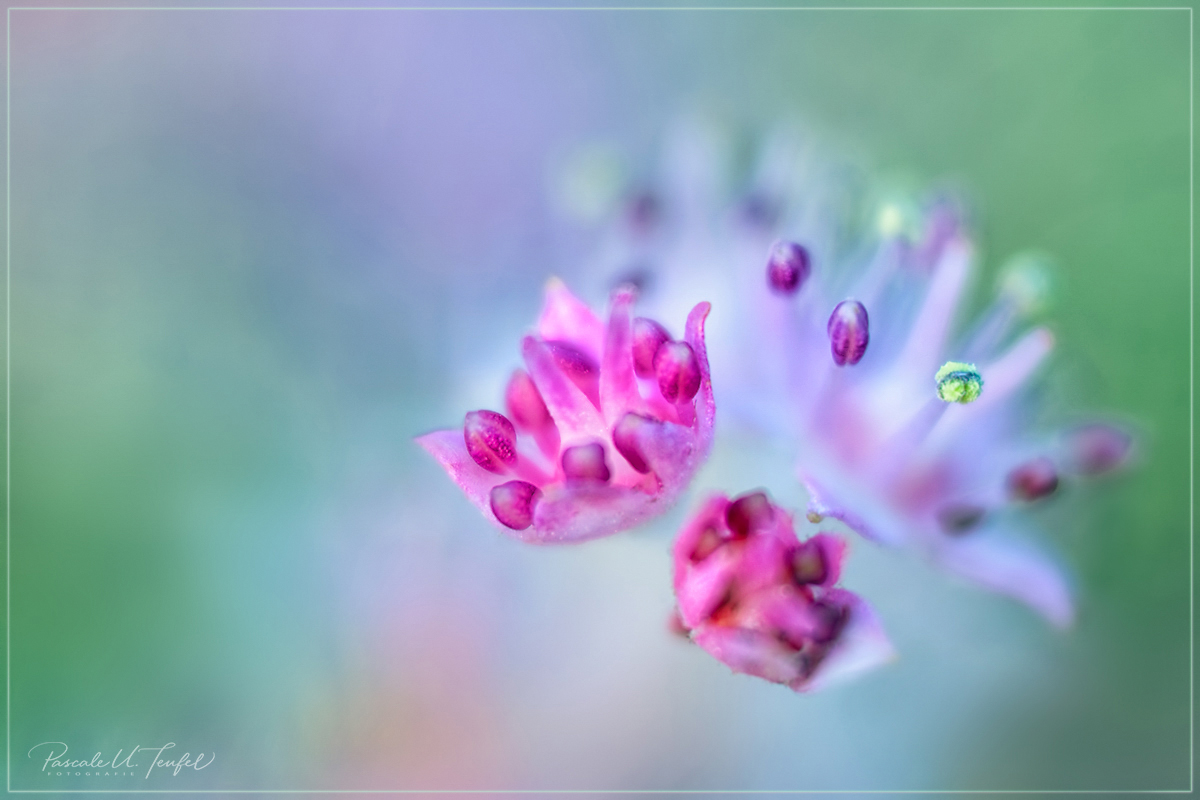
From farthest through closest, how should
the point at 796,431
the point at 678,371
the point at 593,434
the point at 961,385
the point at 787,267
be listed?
the point at 796,431, the point at 787,267, the point at 961,385, the point at 593,434, the point at 678,371

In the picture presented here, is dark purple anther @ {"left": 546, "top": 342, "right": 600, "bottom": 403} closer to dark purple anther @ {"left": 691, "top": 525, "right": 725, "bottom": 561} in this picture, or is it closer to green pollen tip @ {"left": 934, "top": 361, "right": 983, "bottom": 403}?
dark purple anther @ {"left": 691, "top": 525, "right": 725, "bottom": 561}

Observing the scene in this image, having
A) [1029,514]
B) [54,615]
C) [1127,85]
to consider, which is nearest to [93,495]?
[54,615]

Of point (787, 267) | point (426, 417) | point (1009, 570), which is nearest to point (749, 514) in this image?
point (787, 267)

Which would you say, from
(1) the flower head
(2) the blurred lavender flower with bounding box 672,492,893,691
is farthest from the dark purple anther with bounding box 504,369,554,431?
(2) the blurred lavender flower with bounding box 672,492,893,691

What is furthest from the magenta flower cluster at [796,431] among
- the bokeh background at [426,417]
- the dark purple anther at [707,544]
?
the bokeh background at [426,417]

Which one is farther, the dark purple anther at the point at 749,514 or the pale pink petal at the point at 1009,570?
the pale pink petal at the point at 1009,570

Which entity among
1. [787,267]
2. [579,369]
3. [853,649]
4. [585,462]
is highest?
[787,267]

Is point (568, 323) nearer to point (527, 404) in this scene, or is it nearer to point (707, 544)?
point (527, 404)

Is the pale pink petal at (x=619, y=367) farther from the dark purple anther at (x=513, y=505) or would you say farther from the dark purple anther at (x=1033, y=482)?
the dark purple anther at (x=1033, y=482)

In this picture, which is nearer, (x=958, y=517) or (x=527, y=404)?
(x=527, y=404)
